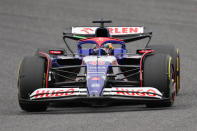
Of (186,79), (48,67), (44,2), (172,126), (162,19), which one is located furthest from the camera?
(44,2)

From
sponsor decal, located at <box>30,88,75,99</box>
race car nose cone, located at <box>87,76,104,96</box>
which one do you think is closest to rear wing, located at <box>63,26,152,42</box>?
race car nose cone, located at <box>87,76,104,96</box>

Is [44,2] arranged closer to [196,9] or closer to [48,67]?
[196,9]

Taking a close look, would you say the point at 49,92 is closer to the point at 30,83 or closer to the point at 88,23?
the point at 30,83

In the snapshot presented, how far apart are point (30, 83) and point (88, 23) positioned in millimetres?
14443

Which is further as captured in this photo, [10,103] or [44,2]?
[44,2]

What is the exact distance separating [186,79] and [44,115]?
6213 millimetres

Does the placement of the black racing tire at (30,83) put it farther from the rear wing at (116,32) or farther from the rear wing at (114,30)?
the rear wing at (114,30)

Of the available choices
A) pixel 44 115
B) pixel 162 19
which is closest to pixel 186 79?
pixel 44 115

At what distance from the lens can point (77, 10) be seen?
2816cm

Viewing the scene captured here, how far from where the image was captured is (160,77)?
36.7ft

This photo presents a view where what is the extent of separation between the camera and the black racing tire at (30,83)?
440 inches

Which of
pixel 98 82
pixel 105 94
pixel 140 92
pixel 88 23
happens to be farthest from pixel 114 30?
pixel 88 23

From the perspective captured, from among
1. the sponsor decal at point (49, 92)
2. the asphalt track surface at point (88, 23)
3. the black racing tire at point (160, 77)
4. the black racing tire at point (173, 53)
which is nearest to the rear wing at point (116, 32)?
the black racing tire at point (173, 53)

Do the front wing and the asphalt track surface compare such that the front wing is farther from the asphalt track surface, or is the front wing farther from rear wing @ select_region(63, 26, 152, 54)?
rear wing @ select_region(63, 26, 152, 54)
